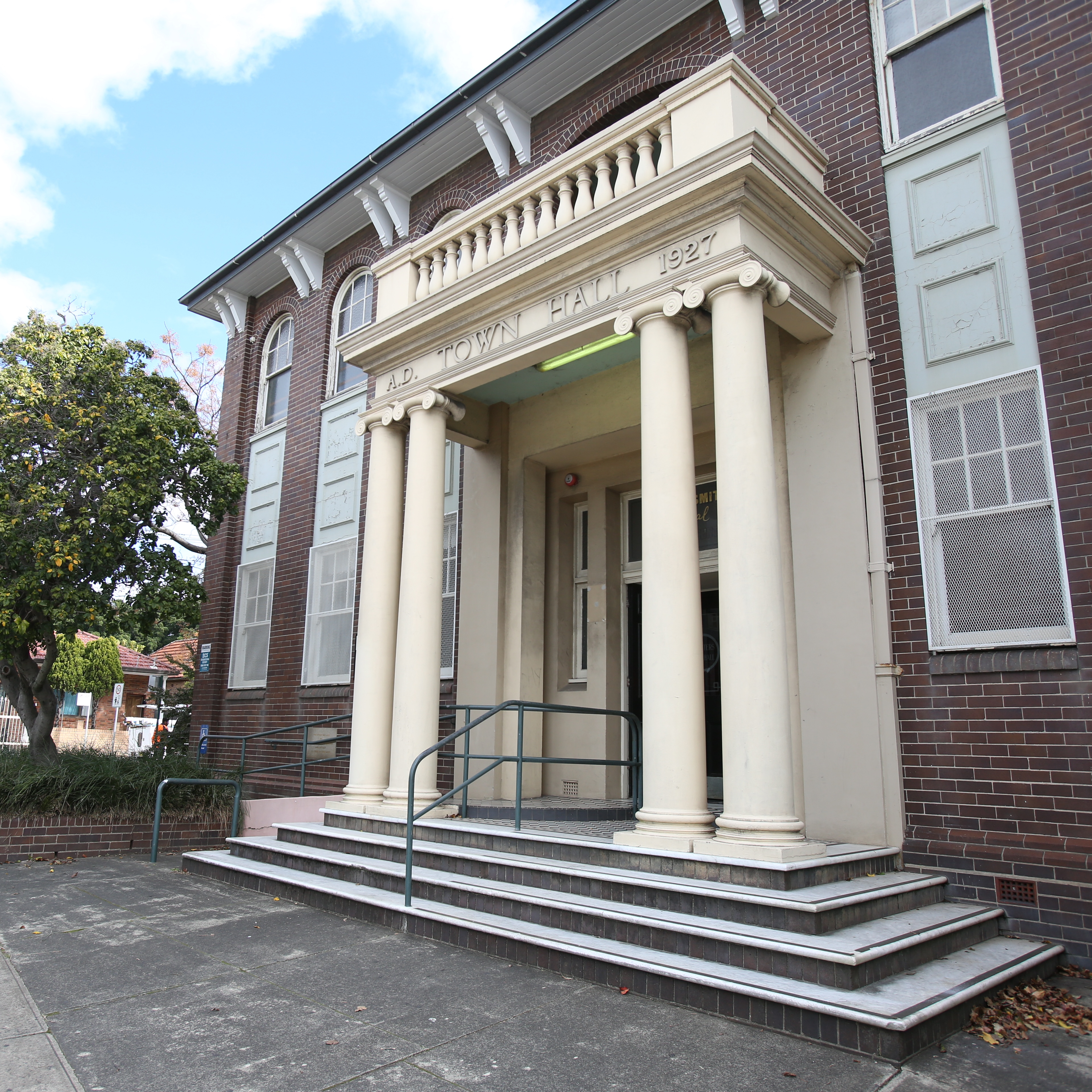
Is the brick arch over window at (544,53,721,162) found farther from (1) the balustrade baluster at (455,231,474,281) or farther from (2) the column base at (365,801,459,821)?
(2) the column base at (365,801,459,821)

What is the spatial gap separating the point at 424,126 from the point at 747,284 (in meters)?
7.44

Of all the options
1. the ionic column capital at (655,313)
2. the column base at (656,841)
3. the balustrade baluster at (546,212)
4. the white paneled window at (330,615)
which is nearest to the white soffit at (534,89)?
the balustrade baluster at (546,212)

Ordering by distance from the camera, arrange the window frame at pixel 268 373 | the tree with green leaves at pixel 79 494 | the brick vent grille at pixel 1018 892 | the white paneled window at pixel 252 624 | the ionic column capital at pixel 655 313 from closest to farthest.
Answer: the brick vent grille at pixel 1018 892 → the ionic column capital at pixel 655 313 → the tree with green leaves at pixel 79 494 → the white paneled window at pixel 252 624 → the window frame at pixel 268 373

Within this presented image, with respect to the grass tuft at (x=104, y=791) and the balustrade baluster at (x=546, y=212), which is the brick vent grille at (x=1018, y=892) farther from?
the grass tuft at (x=104, y=791)

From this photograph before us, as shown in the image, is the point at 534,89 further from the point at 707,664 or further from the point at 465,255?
the point at 707,664

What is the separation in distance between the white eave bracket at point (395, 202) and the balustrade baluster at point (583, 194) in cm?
573

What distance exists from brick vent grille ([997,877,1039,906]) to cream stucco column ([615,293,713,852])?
1.97m

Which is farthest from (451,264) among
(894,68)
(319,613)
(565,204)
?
(319,613)

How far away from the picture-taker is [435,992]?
4.44m

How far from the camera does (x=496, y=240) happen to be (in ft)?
26.8

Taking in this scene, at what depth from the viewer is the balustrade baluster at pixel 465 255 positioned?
842 cm

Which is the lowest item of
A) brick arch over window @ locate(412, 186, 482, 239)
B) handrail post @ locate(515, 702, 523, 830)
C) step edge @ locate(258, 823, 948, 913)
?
step edge @ locate(258, 823, 948, 913)

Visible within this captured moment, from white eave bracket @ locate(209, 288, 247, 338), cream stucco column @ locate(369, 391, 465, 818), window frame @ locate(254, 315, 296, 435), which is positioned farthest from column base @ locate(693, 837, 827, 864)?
white eave bracket @ locate(209, 288, 247, 338)

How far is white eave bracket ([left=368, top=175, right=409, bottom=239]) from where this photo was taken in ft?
41.3
